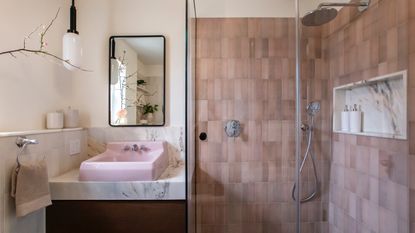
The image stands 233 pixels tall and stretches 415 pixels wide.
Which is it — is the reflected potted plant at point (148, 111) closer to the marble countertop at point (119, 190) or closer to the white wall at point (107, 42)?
the white wall at point (107, 42)

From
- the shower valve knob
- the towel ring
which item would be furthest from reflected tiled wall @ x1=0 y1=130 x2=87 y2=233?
the shower valve knob

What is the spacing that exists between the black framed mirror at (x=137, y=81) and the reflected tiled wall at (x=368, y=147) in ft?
4.48

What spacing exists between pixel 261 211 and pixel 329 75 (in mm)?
1240

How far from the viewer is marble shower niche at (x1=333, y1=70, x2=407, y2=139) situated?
117 centimetres

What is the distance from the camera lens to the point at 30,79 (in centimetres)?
142

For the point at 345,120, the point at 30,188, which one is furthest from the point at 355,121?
the point at 30,188

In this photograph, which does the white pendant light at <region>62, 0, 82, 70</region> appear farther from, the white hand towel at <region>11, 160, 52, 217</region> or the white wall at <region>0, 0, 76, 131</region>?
the white hand towel at <region>11, 160, 52, 217</region>

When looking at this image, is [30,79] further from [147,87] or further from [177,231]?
[177,231]

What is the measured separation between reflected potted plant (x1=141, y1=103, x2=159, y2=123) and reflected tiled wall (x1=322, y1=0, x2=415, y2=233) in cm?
143

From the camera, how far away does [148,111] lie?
1.86 m

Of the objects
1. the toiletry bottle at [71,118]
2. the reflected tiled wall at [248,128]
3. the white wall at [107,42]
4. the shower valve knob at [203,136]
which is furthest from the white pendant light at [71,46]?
the shower valve knob at [203,136]

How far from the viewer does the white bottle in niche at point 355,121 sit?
1.48 metres

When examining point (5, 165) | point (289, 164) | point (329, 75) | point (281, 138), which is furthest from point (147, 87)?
point (329, 75)

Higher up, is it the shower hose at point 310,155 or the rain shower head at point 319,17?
the rain shower head at point 319,17
